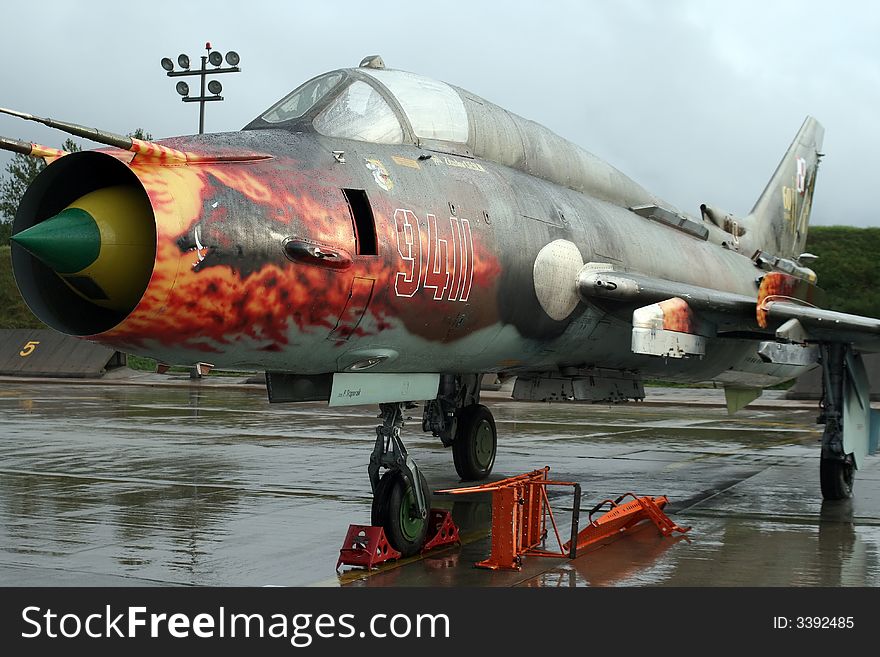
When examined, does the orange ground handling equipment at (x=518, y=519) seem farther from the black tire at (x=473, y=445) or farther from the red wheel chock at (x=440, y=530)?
the black tire at (x=473, y=445)

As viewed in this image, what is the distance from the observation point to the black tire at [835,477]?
11.0 m

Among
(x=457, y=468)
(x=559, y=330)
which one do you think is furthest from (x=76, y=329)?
(x=457, y=468)

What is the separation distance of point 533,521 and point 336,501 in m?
3.05

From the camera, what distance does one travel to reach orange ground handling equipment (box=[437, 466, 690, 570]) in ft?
24.3

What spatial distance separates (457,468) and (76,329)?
746 cm

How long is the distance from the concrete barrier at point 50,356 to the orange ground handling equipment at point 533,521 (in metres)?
34.4

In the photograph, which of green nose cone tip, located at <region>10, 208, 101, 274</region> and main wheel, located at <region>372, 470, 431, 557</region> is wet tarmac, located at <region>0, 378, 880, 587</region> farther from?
green nose cone tip, located at <region>10, 208, 101, 274</region>

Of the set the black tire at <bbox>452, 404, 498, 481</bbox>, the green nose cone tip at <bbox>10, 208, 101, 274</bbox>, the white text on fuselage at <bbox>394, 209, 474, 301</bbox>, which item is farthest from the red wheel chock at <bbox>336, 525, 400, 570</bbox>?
the black tire at <bbox>452, 404, 498, 481</bbox>

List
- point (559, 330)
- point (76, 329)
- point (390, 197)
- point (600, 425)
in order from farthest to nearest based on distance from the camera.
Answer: point (600, 425)
point (559, 330)
point (390, 197)
point (76, 329)

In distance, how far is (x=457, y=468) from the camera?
1260 cm

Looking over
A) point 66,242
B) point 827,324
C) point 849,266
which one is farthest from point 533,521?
point 849,266

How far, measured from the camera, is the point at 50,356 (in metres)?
41.8
